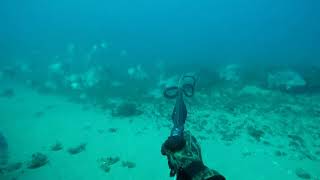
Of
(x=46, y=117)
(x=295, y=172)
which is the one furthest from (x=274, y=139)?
(x=46, y=117)

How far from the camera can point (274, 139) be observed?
12.6 meters

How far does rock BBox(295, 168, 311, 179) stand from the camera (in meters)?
10.2

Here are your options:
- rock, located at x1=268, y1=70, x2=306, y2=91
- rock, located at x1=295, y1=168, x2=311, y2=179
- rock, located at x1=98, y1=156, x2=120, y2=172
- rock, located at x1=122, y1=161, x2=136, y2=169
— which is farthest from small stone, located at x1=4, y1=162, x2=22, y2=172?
rock, located at x1=268, y1=70, x2=306, y2=91

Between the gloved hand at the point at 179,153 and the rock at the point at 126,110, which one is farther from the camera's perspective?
the rock at the point at 126,110

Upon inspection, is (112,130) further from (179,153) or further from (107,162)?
(179,153)

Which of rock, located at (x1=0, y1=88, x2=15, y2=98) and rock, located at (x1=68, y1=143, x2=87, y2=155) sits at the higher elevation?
rock, located at (x1=0, y1=88, x2=15, y2=98)

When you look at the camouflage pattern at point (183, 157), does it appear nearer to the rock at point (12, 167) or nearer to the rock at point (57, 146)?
the rock at point (12, 167)

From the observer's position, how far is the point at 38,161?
1194 cm

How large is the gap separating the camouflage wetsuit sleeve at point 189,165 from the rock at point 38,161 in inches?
360

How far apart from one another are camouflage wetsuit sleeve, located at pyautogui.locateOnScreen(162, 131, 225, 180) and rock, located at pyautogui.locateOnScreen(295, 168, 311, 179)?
7378 millimetres

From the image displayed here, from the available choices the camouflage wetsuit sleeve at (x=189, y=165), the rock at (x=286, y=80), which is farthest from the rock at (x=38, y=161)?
the rock at (x=286, y=80)

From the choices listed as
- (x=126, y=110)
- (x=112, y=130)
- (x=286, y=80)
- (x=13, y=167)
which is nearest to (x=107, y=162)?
(x=112, y=130)

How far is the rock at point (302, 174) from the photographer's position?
10.2 m

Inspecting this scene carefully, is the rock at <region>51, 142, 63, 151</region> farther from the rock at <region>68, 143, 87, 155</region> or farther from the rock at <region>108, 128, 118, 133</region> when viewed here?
the rock at <region>108, 128, 118, 133</region>
